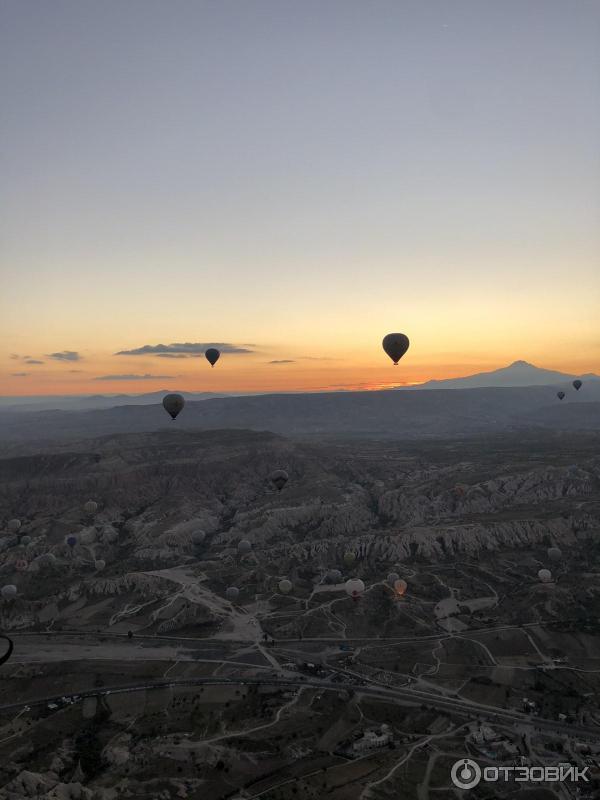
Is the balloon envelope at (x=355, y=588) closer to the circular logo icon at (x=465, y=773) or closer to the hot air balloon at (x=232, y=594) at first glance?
the hot air balloon at (x=232, y=594)

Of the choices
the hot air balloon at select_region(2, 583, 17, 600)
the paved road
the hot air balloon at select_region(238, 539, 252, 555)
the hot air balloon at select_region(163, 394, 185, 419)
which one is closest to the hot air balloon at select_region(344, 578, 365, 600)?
the paved road

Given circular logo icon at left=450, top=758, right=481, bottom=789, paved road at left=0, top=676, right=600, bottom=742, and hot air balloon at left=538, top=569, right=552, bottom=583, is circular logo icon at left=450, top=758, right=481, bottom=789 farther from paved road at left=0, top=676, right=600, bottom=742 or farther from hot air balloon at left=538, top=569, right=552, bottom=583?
hot air balloon at left=538, top=569, right=552, bottom=583

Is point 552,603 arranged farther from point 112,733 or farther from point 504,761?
point 112,733

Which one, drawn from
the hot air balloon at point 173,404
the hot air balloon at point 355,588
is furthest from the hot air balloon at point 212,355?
the hot air balloon at point 355,588

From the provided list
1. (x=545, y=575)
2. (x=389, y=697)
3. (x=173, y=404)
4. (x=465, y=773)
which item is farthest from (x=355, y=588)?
(x=173, y=404)

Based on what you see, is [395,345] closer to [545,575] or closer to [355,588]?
[355,588]
